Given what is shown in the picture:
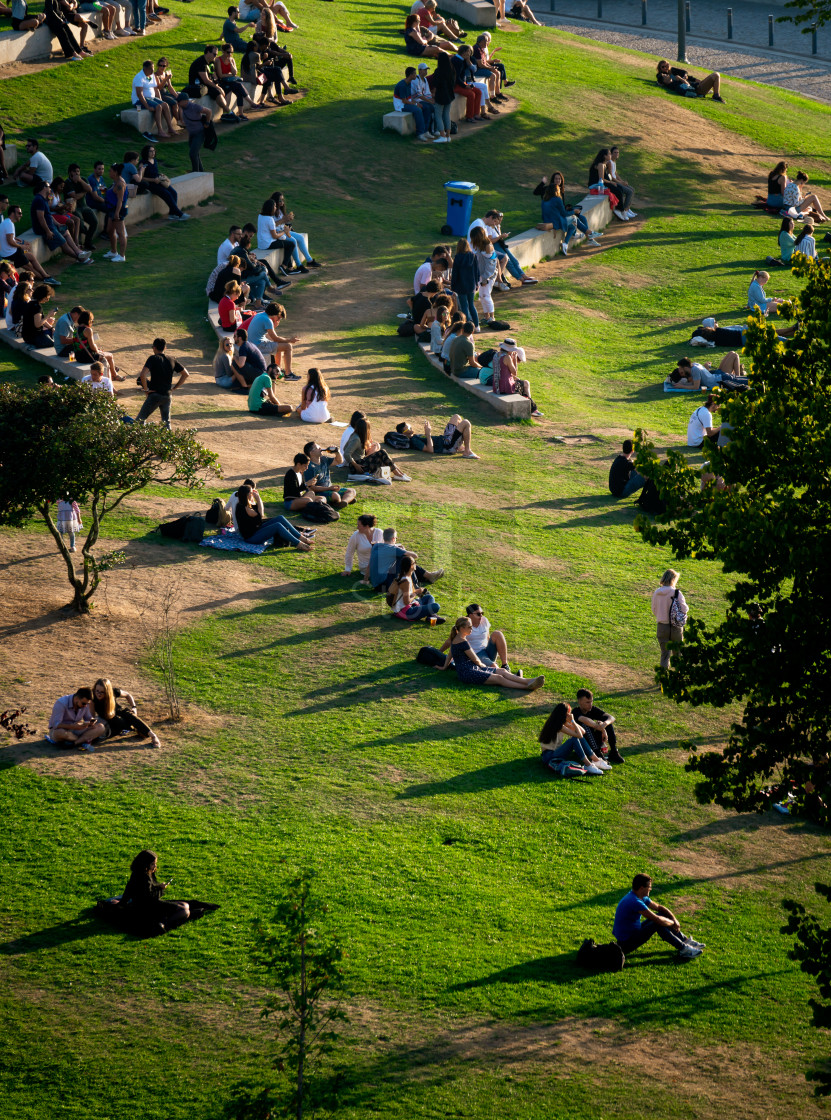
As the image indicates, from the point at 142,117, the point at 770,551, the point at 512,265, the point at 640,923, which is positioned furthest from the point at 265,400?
the point at 770,551

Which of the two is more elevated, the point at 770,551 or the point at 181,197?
the point at 181,197

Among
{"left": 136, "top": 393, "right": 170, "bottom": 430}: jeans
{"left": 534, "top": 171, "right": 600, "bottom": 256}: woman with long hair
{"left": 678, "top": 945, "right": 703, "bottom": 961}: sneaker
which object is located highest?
{"left": 534, "top": 171, "right": 600, "bottom": 256}: woman with long hair

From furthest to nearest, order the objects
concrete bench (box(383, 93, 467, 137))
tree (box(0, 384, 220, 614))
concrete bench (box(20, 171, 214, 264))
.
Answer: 1. concrete bench (box(383, 93, 467, 137))
2. concrete bench (box(20, 171, 214, 264))
3. tree (box(0, 384, 220, 614))

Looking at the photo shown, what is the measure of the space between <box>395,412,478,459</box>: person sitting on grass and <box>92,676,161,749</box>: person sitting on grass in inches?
366

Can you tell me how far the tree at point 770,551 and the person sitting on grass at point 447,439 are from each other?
10.6 metres

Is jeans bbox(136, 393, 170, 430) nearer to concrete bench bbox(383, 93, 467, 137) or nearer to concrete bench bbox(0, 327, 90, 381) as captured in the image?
concrete bench bbox(0, 327, 90, 381)

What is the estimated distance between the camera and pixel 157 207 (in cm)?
2923

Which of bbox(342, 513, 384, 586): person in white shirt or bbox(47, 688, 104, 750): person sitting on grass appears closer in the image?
bbox(47, 688, 104, 750): person sitting on grass

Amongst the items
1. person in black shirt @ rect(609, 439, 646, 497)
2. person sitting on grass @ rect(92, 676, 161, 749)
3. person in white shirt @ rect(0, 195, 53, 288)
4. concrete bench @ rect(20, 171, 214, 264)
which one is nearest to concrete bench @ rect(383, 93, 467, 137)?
concrete bench @ rect(20, 171, 214, 264)

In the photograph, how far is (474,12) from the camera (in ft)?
143

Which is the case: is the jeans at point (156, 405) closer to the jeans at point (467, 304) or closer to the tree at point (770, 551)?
the jeans at point (467, 304)

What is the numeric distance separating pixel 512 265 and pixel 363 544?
564 inches

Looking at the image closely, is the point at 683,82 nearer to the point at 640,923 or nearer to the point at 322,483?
the point at 322,483

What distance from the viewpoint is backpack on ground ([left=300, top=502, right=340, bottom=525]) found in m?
19.1
